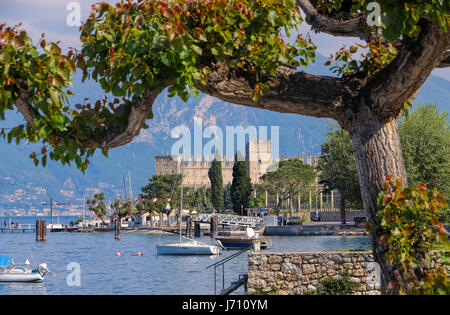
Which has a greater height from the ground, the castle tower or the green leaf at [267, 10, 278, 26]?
the castle tower

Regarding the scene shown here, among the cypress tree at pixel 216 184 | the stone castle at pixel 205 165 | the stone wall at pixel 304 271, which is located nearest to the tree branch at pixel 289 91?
the stone wall at pixel 304 271

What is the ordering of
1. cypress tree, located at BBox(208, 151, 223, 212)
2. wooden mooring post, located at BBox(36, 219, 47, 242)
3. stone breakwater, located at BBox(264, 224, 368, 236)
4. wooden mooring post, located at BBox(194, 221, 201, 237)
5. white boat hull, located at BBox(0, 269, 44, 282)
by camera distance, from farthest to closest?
cypress tree, located at BBox(208, 151, 223, 212) < wooden mooring post, located at BBox(36, 219, 47, 242) < wooden mooring post, located at BBox(194, 221, 201, 237) < stone breakwater, located at BBox(264, 224, 368, 236) < white boat hull, located at BBox(0, 269, 44, 282)

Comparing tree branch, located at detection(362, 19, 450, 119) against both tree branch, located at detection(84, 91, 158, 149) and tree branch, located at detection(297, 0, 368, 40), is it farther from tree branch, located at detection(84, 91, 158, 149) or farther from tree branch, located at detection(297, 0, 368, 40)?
tree branch, located at detection(84, 91, 158, 149)

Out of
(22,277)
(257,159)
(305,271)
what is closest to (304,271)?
(305,271)

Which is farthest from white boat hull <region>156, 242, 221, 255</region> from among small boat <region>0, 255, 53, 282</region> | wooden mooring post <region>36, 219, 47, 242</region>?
wooden mooring post <region>36, 219, 47, 242</region>

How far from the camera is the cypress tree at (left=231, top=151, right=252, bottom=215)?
77.9 m

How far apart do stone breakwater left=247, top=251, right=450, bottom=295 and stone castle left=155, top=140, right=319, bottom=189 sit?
107m

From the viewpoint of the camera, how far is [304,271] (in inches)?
594

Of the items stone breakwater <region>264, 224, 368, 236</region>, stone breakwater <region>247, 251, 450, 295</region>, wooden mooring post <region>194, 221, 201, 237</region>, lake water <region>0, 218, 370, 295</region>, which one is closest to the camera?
stone breakwater <region>247, 251, 450, 295</region>

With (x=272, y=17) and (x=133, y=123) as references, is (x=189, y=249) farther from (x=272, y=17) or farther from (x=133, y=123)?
(x=272, y=17)

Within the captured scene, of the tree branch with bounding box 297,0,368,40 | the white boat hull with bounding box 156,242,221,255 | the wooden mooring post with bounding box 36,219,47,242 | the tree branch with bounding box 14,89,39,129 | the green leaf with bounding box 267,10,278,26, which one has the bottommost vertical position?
the white boat hull with bounding box 156,242,221,255

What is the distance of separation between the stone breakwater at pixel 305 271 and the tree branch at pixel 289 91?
9.94 meters

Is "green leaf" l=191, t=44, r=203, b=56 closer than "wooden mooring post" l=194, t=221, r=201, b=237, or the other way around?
"green leaf" l=191, t=44, r=203, b=56
